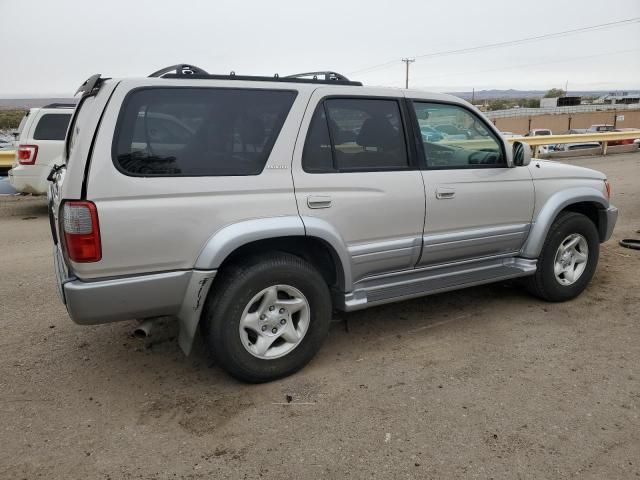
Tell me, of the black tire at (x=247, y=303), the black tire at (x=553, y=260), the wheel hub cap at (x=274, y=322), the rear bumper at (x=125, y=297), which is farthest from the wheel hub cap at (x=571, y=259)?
the rear bumper at (x=125, y=297)

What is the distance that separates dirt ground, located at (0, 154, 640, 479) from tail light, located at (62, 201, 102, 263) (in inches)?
39.0

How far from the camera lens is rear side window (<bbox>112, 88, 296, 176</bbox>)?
293 cm

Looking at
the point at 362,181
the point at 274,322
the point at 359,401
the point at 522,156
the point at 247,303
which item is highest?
the point at 522,156

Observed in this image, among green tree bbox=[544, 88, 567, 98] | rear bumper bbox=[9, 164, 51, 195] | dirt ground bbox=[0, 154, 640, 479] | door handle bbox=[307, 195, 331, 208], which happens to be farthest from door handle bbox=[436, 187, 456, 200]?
green tree bbox=[544, 88, 567, 98]

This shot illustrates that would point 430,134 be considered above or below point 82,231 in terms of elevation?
above

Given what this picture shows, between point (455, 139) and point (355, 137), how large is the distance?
37.9 inches

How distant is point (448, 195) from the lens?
3.91 meters

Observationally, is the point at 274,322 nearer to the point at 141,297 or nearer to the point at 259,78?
the point at 141,297

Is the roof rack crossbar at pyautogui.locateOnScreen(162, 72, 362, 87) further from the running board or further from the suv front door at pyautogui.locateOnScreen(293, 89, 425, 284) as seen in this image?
the running board

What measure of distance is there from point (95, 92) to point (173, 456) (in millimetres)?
2196

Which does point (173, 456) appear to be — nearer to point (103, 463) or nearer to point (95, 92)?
point (103, 463)

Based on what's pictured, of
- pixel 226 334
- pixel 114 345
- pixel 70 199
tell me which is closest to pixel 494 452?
pixel 226 334

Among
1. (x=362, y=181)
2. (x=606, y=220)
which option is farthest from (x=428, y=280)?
(x=606, y=220)

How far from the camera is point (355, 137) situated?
3639 millimetres
